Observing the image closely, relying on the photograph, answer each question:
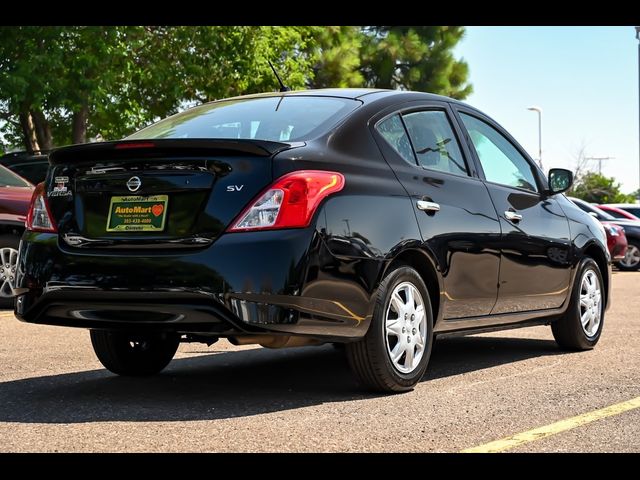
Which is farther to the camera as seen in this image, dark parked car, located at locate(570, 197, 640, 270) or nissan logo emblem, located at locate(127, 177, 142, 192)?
dark parked car, located at locate(570, 197, 640, 270)

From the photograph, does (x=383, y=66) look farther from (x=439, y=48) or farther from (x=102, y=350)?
(x=102, y=350)

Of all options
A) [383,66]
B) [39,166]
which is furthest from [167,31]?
[383,66]

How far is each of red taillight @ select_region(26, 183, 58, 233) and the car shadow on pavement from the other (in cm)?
88

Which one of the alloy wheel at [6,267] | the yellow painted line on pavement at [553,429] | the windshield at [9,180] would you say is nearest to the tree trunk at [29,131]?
the windshield at [9,180]

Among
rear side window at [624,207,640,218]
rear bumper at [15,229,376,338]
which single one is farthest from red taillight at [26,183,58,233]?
rear side window at [624,207,640,218]

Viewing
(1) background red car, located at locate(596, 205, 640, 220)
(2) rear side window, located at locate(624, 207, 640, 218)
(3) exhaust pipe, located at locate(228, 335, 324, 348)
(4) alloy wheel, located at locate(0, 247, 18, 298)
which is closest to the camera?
(3) exhaust pipe, located at locate(228, 335, 324, 348)

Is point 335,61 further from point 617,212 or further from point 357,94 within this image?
point 357,94

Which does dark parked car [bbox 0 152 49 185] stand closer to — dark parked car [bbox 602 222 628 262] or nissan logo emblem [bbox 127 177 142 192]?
nissan logo emblem [bbox 127 177 142 192]

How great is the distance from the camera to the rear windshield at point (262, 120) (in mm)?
6102

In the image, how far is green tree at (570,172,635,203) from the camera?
78.2 metres

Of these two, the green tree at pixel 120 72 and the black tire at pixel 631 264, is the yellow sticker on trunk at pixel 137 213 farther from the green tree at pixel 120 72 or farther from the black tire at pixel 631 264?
the black tire at pixel 631 264

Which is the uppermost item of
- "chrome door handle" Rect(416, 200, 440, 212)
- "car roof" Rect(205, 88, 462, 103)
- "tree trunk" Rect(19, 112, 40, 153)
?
"car roof" Rect(205, 88, 462, 103)

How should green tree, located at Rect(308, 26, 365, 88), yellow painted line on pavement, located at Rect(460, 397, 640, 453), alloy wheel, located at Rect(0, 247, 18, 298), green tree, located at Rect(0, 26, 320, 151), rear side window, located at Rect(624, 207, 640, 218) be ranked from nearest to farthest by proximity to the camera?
1. yellow painted line on pavement, located at Rect(460, 397, 640, 453)
2. alloy wheel, located at Rect(0, 247, 18, 298)
3. green tree, located at Rect(0, 26, 320, 151)
4. rear side window, located at Rect(624, 207, 640, 218)
5. green tree, located at Rect(308, 26, 365, 88)

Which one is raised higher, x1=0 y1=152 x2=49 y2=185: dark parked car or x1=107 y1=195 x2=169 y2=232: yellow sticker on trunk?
x1=107 y1=195 x2=169 y2=232: yellow sticker on trunk
